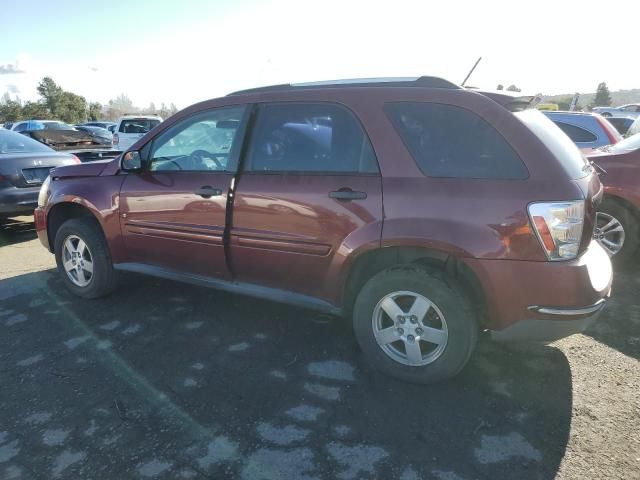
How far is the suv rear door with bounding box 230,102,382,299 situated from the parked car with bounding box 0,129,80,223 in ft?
15.0

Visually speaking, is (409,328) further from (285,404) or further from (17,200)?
(17,200)

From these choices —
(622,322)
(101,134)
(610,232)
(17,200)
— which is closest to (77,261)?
(17,200)

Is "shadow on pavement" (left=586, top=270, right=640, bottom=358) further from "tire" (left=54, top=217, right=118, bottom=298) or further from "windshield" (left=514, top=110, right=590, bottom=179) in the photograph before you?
"tire" (left=54, top=217, right=118, bottom=298)

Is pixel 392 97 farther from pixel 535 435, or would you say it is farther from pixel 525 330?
pixel 535 435

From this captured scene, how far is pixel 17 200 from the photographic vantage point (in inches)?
247

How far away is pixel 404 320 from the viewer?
9.23 ft

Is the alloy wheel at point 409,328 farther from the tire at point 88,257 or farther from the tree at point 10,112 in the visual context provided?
the tree at point 10,112

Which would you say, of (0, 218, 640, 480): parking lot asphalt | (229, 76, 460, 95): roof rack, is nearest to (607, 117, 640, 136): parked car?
(0, 218, 640, 480): parking lot asphalt

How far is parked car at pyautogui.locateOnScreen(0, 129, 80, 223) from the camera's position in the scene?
6.25m

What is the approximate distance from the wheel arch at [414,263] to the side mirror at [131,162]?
6.65 ft

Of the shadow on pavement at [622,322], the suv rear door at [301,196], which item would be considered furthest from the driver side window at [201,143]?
the shadow on pavement at [622,322]

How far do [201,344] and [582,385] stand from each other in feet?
8.33

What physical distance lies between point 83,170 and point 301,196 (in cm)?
231

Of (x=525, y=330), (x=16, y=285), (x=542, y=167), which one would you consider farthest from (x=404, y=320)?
(x=16, y=285)
